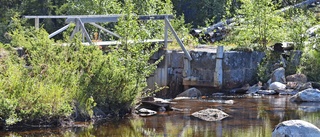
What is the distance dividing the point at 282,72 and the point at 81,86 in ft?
27.8

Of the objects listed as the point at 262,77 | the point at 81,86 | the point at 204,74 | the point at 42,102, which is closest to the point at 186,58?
the point at 204,74

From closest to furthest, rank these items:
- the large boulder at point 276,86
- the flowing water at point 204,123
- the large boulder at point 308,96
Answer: the flowing water at point 204,123 < the large boulder at point 308,96 < the large boulder at point 276,86

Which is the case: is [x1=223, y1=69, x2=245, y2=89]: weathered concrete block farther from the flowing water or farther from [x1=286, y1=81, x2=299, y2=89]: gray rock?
the flowing water

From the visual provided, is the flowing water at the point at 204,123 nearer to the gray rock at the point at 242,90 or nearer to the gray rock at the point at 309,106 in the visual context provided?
the gray rock at the point at 309,106

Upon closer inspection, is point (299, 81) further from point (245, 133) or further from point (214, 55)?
point (245, 133)

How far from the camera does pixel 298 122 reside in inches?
442

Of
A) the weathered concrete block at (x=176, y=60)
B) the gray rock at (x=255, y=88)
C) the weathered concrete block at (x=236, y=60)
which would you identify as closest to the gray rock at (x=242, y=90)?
the gray rock at (x=255, y=88)

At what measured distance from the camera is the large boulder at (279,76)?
2075 centimetres

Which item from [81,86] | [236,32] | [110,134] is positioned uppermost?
[236,32]

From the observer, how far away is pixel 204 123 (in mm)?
14258

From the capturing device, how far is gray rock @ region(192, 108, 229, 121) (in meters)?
15.1

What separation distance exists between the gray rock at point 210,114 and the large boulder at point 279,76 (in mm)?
5730

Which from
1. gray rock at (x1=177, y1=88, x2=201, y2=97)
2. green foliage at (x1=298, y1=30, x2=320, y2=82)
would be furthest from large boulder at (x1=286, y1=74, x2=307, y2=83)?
gray rock at (x1=177, y1=88, x2=201, y2=97)

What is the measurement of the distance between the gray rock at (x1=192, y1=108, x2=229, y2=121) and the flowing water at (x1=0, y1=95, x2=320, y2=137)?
0.65 ft
